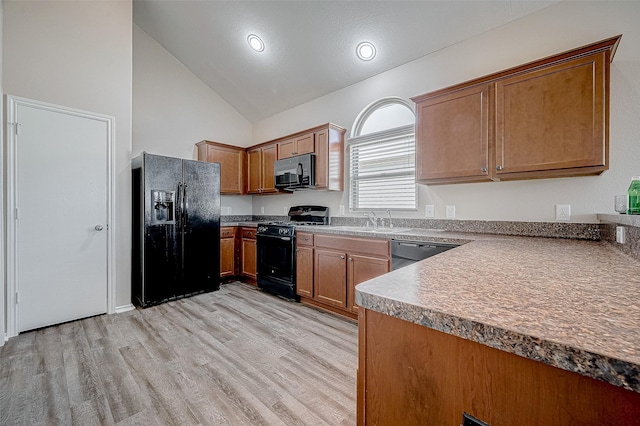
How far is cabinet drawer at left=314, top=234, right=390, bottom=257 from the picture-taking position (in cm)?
263

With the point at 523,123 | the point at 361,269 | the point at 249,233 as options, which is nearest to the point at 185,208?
the point at 249,233

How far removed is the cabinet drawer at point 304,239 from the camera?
330 cm

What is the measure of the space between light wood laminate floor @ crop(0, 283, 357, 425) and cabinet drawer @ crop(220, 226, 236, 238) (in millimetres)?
1447

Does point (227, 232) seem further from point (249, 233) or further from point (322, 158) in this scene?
point (322, 158)

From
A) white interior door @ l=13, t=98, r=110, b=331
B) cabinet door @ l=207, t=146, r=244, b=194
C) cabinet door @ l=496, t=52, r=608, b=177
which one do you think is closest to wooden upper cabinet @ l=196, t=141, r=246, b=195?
cabinet door @ l=207, t=146, r=244, b=194

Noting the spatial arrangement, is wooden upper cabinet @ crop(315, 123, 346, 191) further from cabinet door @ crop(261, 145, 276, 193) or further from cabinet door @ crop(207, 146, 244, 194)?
cabinet door @ crop(207, 146, 244, 194)

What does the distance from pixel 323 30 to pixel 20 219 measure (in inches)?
140

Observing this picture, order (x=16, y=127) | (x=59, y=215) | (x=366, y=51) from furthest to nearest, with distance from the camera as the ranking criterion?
(x=366, y=51) < (x=59, y=215) < (x=16, y=127)

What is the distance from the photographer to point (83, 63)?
2.92 meters

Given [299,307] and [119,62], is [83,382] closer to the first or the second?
[299,307]

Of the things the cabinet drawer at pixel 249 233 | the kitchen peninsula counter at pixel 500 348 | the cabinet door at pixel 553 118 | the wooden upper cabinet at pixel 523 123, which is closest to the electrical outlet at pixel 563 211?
the wooden upper cabinet at pixel 523 123

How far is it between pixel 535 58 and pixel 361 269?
237 cm

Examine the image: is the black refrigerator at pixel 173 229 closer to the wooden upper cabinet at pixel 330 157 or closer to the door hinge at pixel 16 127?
the door hinge at pixel 16 127

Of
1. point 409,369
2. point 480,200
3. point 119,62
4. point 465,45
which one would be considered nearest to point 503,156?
point 480,200
